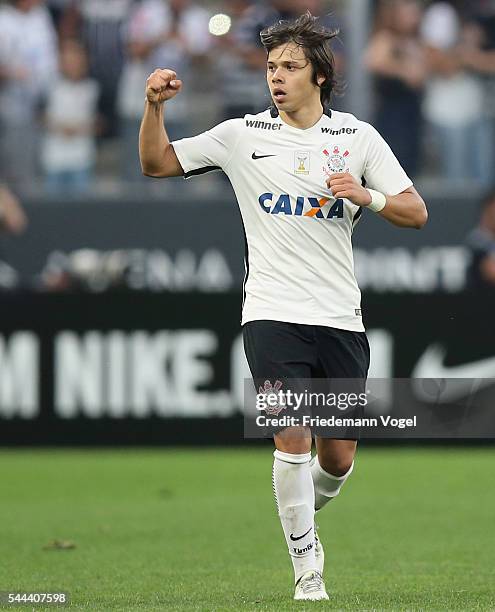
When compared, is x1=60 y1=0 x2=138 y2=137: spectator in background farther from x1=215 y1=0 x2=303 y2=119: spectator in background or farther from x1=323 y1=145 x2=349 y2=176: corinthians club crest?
x1=323 y1=145 x2=349 y2=176: corinthians club crest

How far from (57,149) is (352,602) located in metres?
9.71

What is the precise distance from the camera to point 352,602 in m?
5.52

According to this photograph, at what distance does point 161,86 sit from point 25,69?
9.38 meters

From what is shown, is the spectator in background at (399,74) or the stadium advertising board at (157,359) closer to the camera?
the stadium advertising board at (157,359)

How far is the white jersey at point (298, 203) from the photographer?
585 centimetres

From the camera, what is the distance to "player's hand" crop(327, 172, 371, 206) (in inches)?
219

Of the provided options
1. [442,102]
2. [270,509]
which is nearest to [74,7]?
[442,102]

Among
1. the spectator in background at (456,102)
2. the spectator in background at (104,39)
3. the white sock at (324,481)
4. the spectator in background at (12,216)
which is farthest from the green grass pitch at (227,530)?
the spectator in background at (104,39)

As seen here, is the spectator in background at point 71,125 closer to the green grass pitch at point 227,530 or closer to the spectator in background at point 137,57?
the spectator in background at point 137,57

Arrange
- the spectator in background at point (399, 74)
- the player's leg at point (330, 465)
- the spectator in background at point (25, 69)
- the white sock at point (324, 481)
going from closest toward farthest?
the player's leg at point (330, 465) → the white sock at point (324, 481) → the spectator in background at point (399, 74) → the spectator in background at point (25, 69)

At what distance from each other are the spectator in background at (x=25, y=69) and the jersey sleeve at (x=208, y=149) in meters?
8.57

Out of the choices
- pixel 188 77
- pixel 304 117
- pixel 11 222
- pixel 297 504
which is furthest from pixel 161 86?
pixel 11 222

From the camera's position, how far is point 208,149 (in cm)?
604

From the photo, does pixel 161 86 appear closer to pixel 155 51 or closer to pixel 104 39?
pixel 155 51
